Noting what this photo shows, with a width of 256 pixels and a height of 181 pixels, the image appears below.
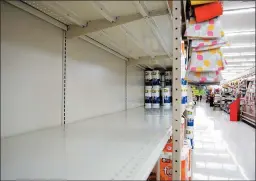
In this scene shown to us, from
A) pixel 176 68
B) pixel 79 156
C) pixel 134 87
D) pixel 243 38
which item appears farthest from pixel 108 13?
pixel 134 87

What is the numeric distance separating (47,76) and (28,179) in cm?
94

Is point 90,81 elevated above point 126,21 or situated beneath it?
situated beneath

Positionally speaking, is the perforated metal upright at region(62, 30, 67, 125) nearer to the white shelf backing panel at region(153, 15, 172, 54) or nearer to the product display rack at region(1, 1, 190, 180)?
the product display rack at region(1, 1, 190, 180)

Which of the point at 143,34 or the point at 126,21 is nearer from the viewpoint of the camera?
the point at 126,21

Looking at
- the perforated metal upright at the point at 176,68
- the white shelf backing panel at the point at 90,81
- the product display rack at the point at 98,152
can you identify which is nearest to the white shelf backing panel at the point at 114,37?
the white shelf backing panel at the point at 90,81

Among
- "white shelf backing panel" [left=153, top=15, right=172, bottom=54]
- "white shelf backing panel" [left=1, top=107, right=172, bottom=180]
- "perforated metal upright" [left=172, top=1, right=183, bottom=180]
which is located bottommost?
"white shelf backing panel" [left=1, top=107, right=172, bottom=180]

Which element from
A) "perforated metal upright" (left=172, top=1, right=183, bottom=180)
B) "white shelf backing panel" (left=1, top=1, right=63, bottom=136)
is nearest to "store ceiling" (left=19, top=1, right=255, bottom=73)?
"white shelf backing panel" (left=1, top=1, right=63, bottom=136)

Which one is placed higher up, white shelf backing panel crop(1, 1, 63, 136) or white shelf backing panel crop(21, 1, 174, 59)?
white shelf backing panel crop(21, 1, 174, 59)

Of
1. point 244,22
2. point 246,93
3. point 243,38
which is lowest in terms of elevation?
point 246,93

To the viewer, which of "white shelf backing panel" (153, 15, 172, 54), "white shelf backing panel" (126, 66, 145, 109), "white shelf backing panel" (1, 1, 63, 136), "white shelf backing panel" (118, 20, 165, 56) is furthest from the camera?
"white shelf backing panel" (126, 66, 145, 109)

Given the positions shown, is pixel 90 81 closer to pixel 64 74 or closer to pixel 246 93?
pixel 64 74

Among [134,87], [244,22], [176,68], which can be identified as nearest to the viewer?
[176,68]

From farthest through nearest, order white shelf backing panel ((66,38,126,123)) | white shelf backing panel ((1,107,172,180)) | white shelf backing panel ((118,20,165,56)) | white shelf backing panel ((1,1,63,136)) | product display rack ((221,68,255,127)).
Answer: white shelf backing panel ((66,38,126,123)) < white shelf backing panel ((118,20,165,56)) < white shelf backing panel ((1,1,63,136)) < product display rack ((221,68,255,127)) < white shelf backing panel ((1,107,172,180))

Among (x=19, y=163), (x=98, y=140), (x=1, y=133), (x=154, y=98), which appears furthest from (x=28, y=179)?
(x=154, y=98)
